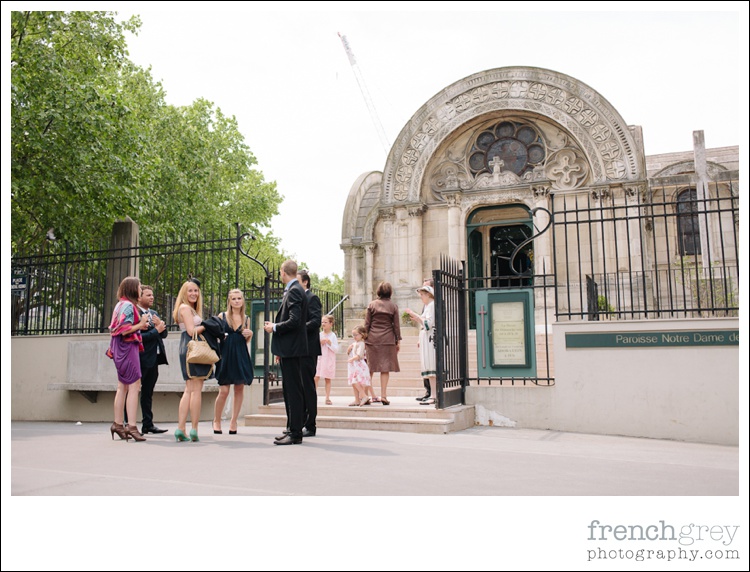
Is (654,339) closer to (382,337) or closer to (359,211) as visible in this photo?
(382,337)

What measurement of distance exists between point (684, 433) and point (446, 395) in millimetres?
3193

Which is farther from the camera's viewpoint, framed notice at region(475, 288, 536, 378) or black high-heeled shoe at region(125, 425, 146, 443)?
framed notice at region(475, 288, 536, 378)

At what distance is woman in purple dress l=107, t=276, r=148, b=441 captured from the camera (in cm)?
768

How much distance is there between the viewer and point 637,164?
57.1 ft

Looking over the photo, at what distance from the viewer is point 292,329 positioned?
7578mm

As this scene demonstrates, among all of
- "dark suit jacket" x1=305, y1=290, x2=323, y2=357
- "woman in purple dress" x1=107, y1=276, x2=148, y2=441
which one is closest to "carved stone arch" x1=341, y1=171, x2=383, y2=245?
"dark suit jacket" x1=305, y1=290, x2=323, y2=357

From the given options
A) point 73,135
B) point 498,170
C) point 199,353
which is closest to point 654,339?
point 199,353

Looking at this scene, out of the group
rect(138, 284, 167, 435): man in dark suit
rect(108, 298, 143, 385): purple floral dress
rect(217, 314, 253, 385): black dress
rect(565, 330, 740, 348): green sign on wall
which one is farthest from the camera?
rect(138, 284, 167, 435): man in dark suit

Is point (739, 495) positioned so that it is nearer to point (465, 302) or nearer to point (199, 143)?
point (465, 302)

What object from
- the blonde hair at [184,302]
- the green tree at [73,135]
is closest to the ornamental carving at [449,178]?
the green tree at [73,135]

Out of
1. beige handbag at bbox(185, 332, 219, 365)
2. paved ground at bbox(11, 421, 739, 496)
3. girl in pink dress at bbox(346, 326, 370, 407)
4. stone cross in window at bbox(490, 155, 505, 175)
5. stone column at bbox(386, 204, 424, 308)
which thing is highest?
stone cross in window at bbox(490, 155, 505, 175)

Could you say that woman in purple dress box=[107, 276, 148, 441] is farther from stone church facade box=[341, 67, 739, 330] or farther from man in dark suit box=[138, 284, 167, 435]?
stone church facade box=[341, 67, 739, 330]

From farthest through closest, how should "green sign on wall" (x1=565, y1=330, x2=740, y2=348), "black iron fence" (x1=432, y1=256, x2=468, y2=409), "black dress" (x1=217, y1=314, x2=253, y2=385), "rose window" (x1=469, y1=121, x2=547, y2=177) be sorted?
"rose window" (x1=469, y1=121, x2=547, y2=177), "black iron fence" (x1=432, y1=256, x2=468, y2=409), "green sign on wall" (x1=565, y1=330, x2=740, y2=348), "black dress" (x1=217, y1=314, x2=253, y2=385)

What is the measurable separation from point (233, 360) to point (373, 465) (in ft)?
9.77
